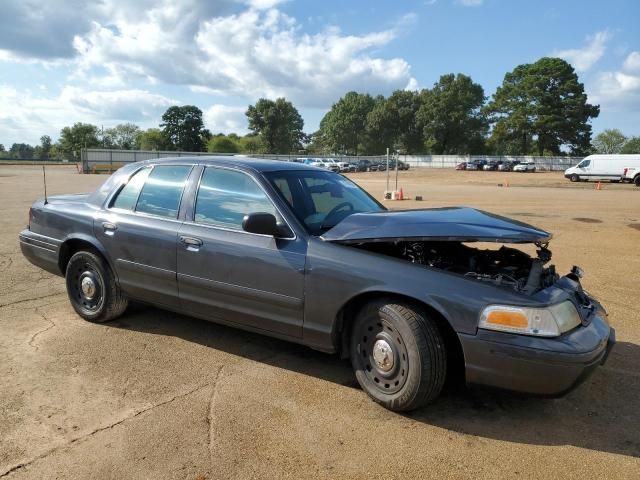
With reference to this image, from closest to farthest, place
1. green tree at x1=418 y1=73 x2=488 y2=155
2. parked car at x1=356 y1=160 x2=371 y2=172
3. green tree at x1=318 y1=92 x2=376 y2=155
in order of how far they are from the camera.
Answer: parked car at x1=356 y1=160 x2=371 y2=172 < green tree at x1=418 y1=73 x2=488 y2=155 < green tree at x1=318 y1=92 x2=376 y2=155

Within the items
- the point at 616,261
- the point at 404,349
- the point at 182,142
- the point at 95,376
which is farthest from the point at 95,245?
the point at 182,142

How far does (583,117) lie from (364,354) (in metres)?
80.4

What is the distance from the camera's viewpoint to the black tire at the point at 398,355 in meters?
3.00

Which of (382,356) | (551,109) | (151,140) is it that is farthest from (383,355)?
(151,140)

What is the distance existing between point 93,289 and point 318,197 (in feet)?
7.55

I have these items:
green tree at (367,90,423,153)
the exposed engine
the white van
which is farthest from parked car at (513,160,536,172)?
the exposed engine

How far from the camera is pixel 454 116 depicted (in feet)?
271

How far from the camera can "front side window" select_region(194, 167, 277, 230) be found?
12.5ft

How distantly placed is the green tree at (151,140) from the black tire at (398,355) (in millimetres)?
96616

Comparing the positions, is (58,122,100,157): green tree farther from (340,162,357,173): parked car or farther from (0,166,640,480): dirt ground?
(0,166,640,480): dirt ground

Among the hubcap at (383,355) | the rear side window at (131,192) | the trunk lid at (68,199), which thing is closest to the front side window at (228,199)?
the rear side window at (131,192)

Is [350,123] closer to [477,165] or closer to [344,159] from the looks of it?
[344,159]

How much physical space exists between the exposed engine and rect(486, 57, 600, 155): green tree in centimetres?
7590

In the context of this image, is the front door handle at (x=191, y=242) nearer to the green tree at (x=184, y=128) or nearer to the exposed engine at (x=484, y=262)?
the exposed engine at (x=484, y=262)
